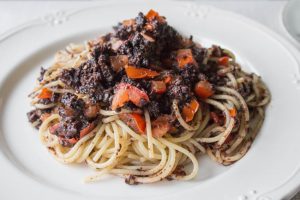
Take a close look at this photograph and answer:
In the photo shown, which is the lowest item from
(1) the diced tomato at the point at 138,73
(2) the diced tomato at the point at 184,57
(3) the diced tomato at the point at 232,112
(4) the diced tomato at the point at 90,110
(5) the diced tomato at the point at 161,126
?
(5) the diced tomato at the point at 161,126

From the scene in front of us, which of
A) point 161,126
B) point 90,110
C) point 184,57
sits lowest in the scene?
point 161,126

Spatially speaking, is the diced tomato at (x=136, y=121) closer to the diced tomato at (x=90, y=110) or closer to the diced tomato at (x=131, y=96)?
the diced tomato at (x=131, y=96)

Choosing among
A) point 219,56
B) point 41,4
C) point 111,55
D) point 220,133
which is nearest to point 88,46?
point 111,55

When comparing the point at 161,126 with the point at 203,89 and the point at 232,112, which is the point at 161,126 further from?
the point at 232,112

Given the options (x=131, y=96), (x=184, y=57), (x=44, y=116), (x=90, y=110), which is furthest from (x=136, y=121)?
(x=44, y=116)

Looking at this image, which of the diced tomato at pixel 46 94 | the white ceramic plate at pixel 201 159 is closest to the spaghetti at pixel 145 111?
the diced tomato at pixel 46 94

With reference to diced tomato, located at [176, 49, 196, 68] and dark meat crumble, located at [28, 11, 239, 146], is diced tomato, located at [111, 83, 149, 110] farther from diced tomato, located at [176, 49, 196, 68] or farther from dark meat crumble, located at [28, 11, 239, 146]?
diced tomato, located at [176, 49, 196, 68]

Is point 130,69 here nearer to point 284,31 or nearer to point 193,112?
point 193,112

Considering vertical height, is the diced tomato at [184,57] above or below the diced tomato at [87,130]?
above
